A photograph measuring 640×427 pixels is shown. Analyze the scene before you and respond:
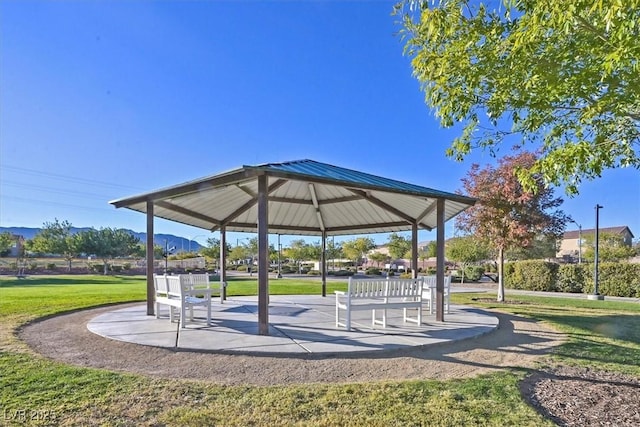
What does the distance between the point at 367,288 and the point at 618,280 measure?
1759 centimetres

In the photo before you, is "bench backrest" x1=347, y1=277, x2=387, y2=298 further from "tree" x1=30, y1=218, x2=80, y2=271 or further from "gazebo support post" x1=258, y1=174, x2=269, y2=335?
"tree" x1=30, y1=218, x2=80, y2=271

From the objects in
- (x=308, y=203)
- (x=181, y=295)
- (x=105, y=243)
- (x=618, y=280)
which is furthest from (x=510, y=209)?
(x=105, y=243)

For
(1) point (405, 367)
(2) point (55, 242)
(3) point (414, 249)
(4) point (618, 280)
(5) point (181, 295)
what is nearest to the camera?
(1) point (405, 367)

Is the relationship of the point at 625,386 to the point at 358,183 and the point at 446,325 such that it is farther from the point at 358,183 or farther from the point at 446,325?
the point at 358,183

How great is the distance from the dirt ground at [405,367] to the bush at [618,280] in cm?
1561

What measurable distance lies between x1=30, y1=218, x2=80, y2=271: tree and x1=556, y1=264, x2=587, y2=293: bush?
43766mm

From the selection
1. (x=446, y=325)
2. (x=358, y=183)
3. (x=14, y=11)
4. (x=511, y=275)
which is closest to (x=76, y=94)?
(x=14, y=11)

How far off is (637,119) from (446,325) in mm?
5263

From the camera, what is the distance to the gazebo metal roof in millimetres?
7633

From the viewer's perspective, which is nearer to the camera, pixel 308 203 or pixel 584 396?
pixel 584 396

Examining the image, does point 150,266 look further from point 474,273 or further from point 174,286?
point 474,273

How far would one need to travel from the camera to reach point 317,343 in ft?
19.6

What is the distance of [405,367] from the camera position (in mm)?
4895

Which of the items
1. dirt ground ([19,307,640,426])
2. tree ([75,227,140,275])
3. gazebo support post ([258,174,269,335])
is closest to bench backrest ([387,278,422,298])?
dirt ground ([19,307,640,426])
